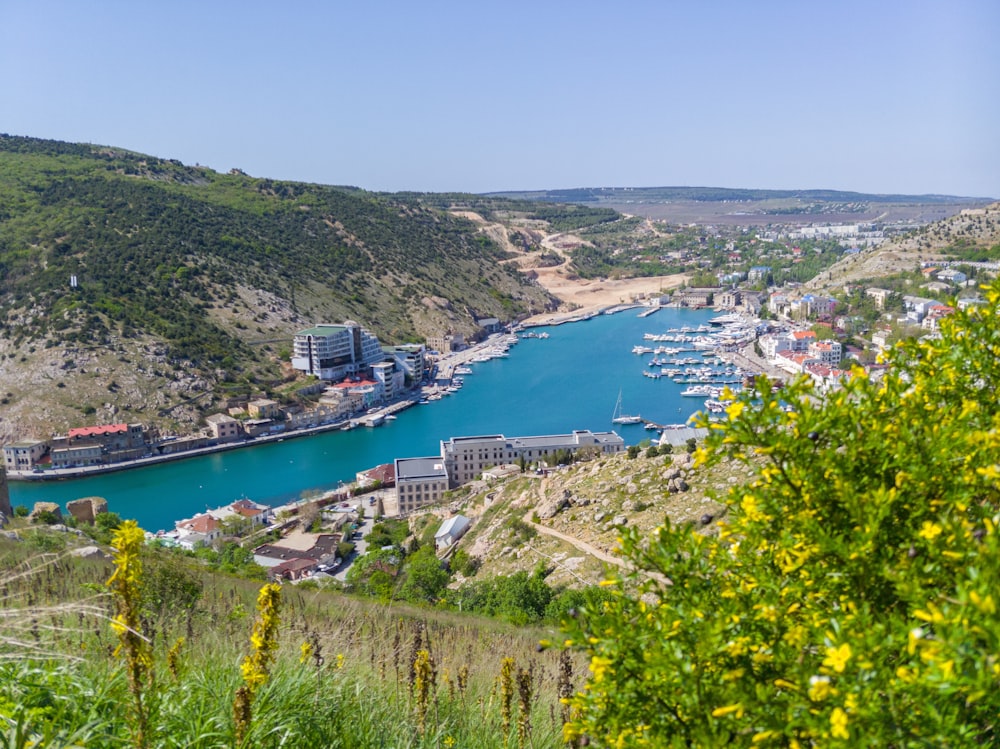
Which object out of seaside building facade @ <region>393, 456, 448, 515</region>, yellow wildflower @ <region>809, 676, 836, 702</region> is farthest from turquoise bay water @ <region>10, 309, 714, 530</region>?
yellow wildflower @ <region>809, 676, 836, 702</region>

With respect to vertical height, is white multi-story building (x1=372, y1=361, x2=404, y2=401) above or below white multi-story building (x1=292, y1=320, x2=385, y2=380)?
below

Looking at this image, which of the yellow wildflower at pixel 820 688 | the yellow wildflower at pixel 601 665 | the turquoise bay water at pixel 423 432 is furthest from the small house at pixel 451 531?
the yellow wildflower at pixel 820 688

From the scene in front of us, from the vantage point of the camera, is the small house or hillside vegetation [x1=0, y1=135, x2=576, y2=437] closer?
the small house

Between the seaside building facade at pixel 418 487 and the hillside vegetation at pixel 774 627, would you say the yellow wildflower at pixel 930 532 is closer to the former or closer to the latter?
the hillside vegetation at pixel 774 627

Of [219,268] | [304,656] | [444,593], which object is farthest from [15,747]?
[219,268]

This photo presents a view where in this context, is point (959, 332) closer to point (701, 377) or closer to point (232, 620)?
point (232, 620)

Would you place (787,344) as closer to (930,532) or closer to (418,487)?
(418,487)

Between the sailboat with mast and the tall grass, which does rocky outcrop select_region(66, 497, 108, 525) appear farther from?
the sailboat with mast
